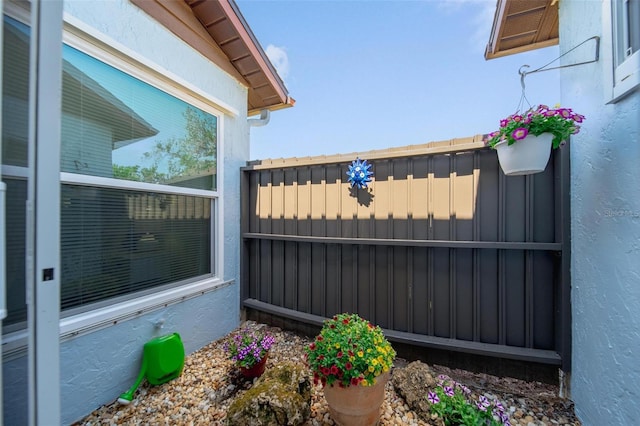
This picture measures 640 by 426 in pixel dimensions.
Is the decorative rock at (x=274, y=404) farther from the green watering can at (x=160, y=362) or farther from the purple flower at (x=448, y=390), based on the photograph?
the purple flower at (x=448, y=390)

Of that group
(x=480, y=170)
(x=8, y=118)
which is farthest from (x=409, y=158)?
(x=8, y=118)

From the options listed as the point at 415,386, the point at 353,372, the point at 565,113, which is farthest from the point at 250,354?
the point at 565,113

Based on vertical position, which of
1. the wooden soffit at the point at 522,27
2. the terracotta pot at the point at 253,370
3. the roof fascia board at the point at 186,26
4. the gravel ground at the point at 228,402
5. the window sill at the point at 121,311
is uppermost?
the roof fascia board at the point at 186,26

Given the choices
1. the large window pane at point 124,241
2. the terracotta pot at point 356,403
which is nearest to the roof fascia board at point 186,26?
the large window pane at point 124,241

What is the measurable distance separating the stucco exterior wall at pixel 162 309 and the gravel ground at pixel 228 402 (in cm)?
23

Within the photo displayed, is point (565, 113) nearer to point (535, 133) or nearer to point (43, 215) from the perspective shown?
point (535, 133)

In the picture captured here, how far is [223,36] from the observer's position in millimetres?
2887

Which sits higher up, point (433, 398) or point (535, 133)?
point (535, 133)

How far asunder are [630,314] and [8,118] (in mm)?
3034

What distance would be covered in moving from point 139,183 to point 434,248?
2.69 m

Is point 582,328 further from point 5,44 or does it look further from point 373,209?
point 5,44

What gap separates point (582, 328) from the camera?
1712mm

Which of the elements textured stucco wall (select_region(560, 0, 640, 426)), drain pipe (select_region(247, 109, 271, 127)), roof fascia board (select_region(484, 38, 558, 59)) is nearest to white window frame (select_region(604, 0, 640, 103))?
textured stucco wall (select_region(560, 0, 640, 426))

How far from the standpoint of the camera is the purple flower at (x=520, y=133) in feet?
5.16
